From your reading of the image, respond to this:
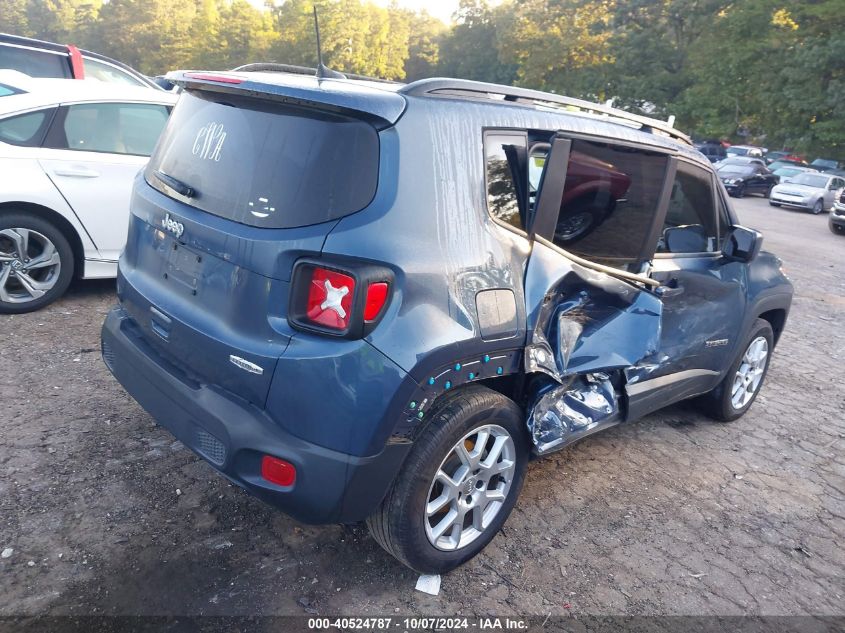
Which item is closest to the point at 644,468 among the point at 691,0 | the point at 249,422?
the point at 249,422

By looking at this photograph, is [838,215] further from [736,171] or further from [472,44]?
[472,44]

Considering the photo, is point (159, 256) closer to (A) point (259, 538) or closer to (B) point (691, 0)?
(A) point (259, 538)

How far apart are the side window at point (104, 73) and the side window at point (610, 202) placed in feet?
27.5

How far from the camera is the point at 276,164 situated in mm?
2406

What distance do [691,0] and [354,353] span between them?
1728 inches

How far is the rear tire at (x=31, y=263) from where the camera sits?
4.87 m

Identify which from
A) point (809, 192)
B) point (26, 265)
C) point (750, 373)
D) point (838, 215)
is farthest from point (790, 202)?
point (26, 265)

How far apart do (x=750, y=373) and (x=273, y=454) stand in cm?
377

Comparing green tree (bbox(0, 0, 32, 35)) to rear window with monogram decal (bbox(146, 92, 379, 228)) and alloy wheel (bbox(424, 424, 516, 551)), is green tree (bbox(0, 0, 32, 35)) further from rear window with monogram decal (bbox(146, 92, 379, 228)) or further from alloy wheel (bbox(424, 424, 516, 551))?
alloy wheel (bbox(424, 424, 516, 551))

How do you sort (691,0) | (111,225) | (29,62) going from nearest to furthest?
(111,225) < (29,62) < (691,0)

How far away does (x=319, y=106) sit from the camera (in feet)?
7.73

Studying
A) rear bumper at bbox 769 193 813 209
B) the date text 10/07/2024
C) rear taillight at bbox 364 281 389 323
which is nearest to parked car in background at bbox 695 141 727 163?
rear bumper at bbox 769 193 813 209

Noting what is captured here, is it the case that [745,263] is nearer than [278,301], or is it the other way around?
[278,301]

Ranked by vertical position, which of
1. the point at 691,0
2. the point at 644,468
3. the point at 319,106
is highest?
the point at 691,0
